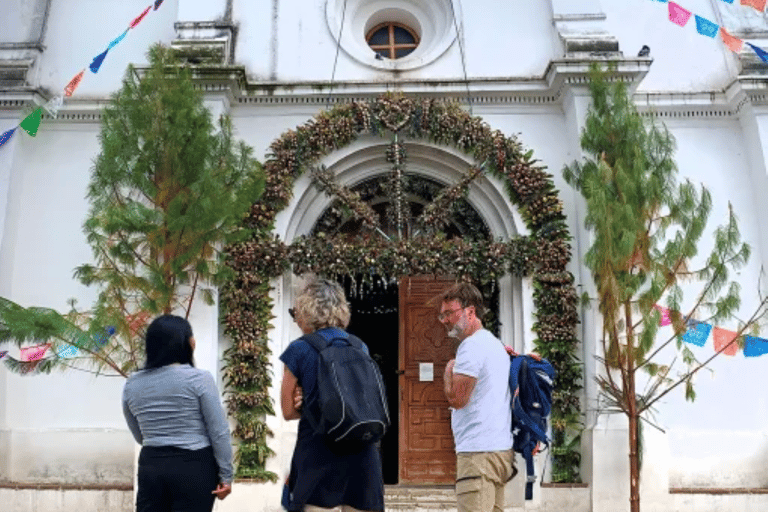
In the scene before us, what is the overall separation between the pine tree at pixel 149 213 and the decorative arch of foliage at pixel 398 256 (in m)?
0.95

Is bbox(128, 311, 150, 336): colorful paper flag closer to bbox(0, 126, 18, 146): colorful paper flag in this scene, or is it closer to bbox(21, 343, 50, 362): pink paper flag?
bbox(21, 343, 50, 362): pink paper flag

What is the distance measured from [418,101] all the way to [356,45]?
116cm

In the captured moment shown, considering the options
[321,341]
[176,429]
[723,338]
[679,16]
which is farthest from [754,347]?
[176,429]

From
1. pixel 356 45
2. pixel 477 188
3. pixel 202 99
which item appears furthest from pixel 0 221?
pixel 477 188

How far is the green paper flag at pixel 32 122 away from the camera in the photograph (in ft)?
33.3

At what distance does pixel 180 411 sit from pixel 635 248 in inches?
221

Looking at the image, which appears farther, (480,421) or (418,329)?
(418,329)

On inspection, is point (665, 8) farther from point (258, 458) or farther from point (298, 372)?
point (298, 372)

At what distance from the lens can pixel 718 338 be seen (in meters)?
10.0

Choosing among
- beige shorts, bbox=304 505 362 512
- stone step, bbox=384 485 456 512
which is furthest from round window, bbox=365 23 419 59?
beige shorts, bbox=304 505 362 512

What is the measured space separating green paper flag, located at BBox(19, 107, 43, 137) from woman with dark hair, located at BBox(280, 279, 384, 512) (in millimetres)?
6856

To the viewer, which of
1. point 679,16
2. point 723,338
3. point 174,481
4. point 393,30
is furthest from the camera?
point 393,30

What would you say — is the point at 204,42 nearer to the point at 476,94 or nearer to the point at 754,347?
the point at 476,94

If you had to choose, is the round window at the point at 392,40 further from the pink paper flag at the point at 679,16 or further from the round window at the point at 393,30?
the pink paper flag at the point at 679,16
